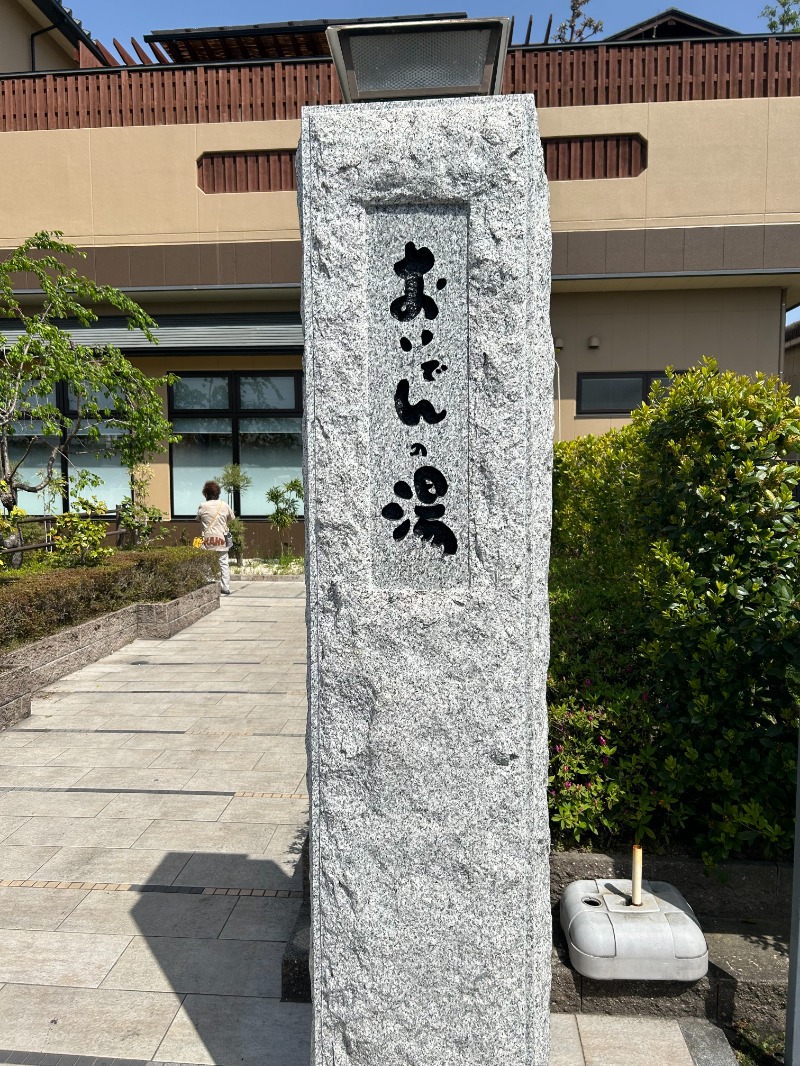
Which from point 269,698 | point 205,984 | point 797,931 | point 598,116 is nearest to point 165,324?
point 598,116

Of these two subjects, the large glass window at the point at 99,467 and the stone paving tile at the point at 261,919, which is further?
the large glass window at the point at 99,467

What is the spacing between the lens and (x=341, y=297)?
2635 mm

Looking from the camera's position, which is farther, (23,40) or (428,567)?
(23,40)

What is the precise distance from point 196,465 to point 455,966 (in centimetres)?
1587

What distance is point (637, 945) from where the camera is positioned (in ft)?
10.8

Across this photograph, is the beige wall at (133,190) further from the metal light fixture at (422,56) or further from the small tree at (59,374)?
the metal light fixture at (422,56)

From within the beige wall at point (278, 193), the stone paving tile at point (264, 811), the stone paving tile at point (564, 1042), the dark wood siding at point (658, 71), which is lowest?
the stone paving tile at point (564, 1042)

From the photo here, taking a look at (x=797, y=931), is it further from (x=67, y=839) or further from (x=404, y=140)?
(x=67, y=839)

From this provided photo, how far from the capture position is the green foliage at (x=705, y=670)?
381 centimetres

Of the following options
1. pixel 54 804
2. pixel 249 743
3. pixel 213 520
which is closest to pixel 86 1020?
pixel 54 804

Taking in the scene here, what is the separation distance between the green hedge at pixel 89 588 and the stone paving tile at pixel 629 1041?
6510 mm

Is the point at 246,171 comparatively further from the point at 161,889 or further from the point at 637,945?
the point at 637,945

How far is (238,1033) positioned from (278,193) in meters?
15.0

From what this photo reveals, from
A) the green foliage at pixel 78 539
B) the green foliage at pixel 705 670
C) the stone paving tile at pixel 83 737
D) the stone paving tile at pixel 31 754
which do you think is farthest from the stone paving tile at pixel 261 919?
the green foliage at pixel 78 539
